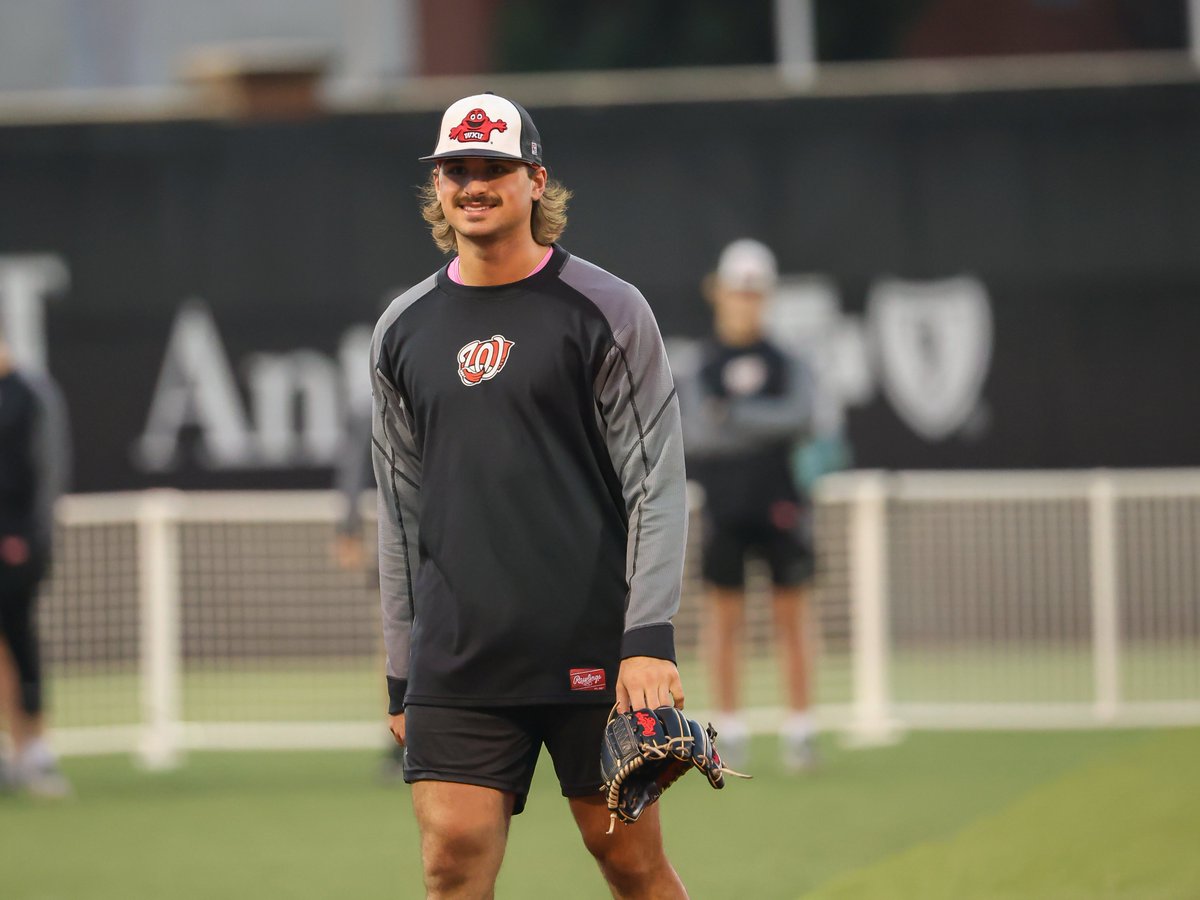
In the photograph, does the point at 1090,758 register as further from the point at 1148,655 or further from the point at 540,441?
the point at 540,441

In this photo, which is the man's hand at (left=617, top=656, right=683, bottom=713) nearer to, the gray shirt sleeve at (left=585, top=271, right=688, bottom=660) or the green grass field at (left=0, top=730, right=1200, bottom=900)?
the gray shirt sleeve at (left=585, top=271, right=688, bottom=660)

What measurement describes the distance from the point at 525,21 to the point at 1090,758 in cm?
1098

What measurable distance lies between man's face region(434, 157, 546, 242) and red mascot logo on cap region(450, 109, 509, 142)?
0.05 metres

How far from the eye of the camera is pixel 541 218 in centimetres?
480

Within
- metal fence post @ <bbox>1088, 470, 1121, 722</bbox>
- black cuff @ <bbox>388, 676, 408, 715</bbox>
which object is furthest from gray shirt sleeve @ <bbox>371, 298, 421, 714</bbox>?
metal fence post @ <bbox>1088, 470, 1121, 722</bbox>

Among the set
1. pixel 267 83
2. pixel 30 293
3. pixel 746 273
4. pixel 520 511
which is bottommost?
pixel 520 511

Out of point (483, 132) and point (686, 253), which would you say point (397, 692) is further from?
point (686, 253)

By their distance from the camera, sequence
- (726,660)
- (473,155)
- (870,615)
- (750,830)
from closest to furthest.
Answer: (473,155), (750,830), (726,660), (870,615)

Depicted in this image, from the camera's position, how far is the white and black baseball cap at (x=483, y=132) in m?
4.58

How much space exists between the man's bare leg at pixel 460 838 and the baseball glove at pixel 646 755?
0.27 meters

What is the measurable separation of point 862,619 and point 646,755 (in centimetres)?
697

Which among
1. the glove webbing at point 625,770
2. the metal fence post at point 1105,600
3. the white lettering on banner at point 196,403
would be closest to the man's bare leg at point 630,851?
the glove webbing at point 625,770

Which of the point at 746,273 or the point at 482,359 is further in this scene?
the point at 746,273

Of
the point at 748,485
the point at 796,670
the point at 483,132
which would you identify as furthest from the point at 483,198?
the point at 796,670
